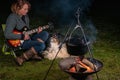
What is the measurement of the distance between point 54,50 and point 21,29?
112 cm

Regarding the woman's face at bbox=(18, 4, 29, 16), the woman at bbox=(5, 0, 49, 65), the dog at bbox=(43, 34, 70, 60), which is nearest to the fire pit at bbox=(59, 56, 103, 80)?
the woman at bbox=(5, 0, 49, 65)

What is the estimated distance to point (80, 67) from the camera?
5.66 m

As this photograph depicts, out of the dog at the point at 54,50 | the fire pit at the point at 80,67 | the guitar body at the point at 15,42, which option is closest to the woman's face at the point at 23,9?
the guitar body at the point at 15,42

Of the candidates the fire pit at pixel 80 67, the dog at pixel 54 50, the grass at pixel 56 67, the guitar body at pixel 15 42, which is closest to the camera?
the fire pit at pixel 80 67

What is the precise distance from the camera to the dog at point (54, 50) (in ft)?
25.6

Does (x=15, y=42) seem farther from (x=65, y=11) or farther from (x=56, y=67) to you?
(x=65, y=11)

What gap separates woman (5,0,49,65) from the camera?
23.3 ft

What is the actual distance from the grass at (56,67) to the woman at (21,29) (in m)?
0.27

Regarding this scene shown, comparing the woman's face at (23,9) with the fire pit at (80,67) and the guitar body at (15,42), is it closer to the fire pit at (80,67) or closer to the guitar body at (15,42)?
the guitar body at (15,42)

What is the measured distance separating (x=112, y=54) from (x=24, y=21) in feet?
8.61

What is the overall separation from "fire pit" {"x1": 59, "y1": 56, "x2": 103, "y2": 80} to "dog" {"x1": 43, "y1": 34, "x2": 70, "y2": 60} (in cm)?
168

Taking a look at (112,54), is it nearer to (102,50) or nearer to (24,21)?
(102,50)

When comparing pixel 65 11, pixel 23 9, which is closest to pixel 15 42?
pixel 23 9

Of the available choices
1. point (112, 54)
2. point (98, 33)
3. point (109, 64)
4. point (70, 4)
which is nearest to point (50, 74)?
point (109, 64)
